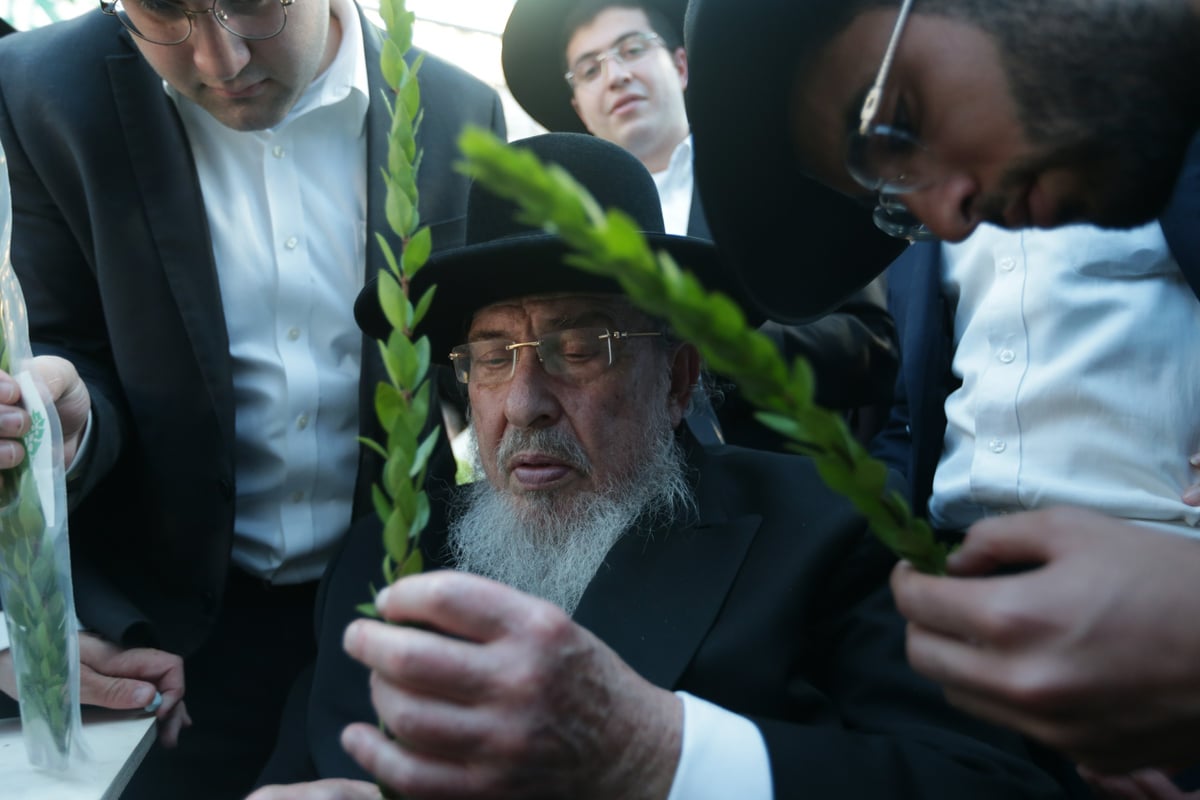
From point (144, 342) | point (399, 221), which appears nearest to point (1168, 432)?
point (399, 221)

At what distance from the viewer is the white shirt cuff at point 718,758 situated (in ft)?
4.66

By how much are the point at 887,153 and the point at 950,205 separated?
4.0 inches

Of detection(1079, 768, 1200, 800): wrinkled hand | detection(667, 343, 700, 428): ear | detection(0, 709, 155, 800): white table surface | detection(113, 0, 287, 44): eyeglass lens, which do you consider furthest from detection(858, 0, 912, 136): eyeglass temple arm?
detection(0, 709, 155, 800): white table surface

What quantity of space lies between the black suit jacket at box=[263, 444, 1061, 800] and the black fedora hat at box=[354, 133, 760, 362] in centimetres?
51

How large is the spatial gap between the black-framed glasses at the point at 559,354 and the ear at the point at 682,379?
0.17 meters

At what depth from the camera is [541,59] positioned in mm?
3846

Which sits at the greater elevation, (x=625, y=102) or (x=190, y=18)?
(x=190, y=18)

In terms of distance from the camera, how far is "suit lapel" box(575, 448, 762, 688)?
2020mm

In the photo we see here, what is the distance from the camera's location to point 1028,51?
47.0 inches

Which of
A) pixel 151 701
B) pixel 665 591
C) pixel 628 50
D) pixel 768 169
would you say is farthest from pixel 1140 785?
Result: pixel 628 50

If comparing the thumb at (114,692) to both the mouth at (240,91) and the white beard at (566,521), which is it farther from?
the mouth at (240,91)

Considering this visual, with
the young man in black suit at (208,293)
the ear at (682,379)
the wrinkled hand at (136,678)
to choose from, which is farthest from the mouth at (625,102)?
the wrinkled hand at (136,678)

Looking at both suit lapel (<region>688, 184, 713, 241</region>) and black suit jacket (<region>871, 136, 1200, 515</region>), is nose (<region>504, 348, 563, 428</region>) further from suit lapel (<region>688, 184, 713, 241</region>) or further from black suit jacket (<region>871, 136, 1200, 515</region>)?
suit lapel (<region>688, 184, 713, 241</region>)

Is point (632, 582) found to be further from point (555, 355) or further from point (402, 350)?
point (402, 350)
